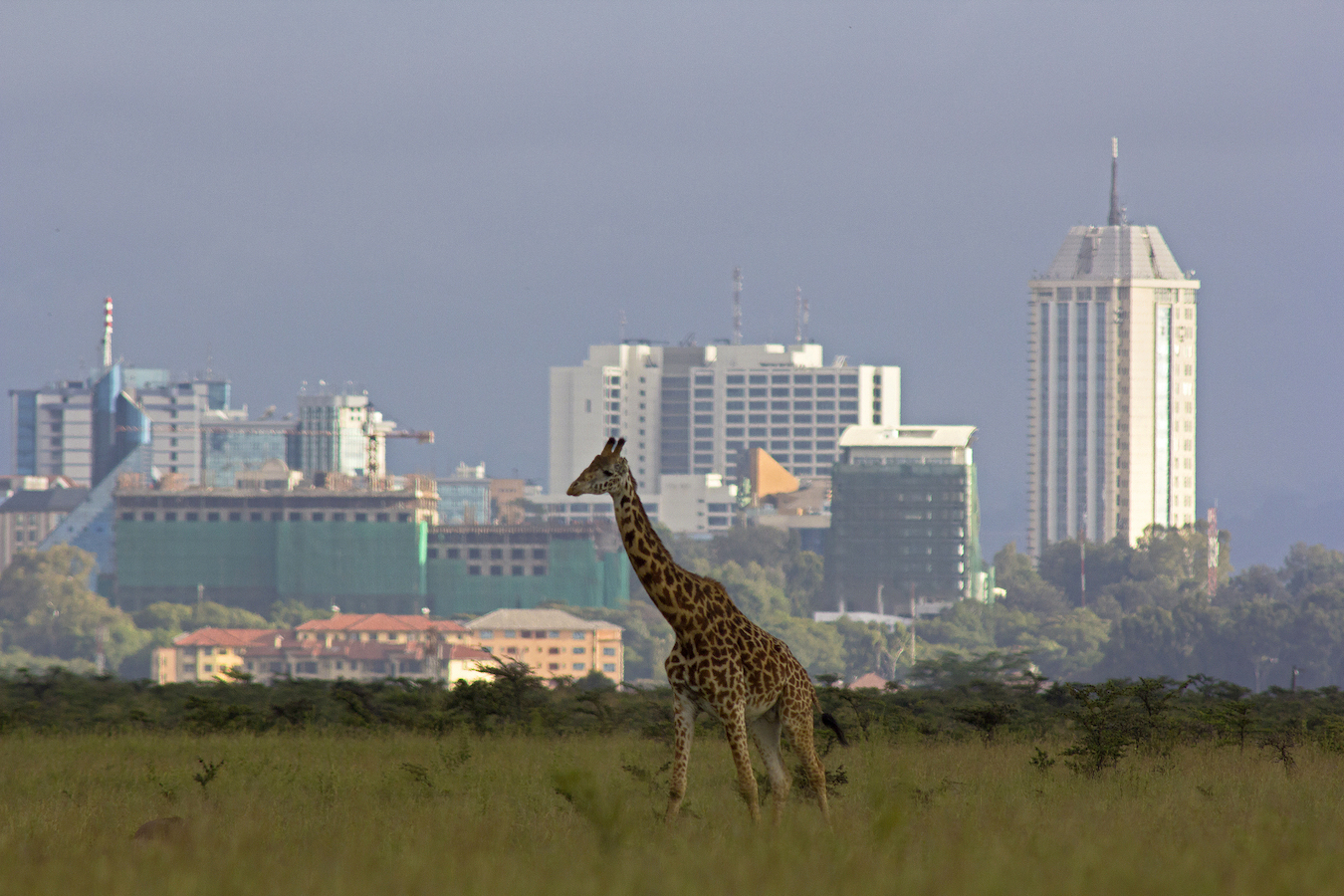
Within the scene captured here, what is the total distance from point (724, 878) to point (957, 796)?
6.96m

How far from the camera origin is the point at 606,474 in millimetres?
15812

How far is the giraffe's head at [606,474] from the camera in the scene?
51.0ft

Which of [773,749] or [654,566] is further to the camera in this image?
[773,749]

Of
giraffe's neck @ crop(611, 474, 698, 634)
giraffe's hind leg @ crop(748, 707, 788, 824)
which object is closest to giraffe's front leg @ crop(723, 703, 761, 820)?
giraffe's hind leg @ crop(748, 707, 788, 824)

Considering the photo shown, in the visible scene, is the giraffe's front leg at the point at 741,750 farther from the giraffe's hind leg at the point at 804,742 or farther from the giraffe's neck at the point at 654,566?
the giraffe's neck at the point at 654,566

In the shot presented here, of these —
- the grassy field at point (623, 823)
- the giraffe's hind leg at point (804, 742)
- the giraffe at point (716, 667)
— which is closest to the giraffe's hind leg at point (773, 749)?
the giraffe at point (716, 667)

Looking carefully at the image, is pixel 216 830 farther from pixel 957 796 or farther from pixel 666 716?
pixel 666 716

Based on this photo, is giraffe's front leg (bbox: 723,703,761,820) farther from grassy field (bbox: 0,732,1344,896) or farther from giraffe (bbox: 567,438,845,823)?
grassy field (bbox: 0,732,1344,896)

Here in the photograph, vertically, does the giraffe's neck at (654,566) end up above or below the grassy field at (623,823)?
above

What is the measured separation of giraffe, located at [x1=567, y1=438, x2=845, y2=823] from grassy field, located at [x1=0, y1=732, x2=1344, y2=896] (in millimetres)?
588

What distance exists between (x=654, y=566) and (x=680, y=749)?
5.26 ft

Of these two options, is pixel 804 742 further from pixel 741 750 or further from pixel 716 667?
pixel 716 667

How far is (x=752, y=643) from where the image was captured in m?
16.0

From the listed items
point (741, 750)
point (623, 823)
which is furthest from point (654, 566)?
point (623, 823)
